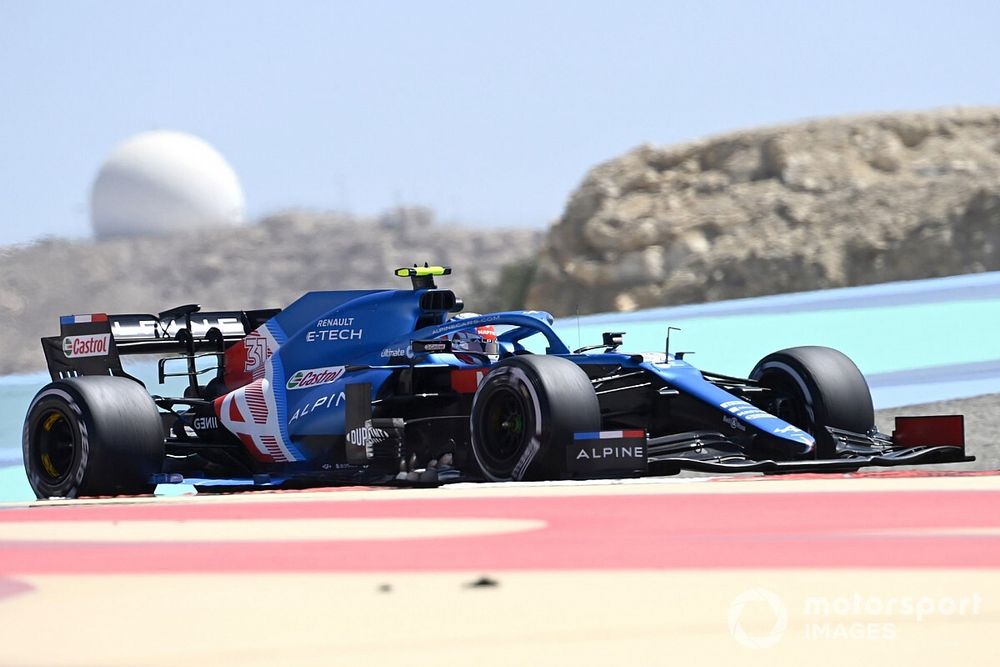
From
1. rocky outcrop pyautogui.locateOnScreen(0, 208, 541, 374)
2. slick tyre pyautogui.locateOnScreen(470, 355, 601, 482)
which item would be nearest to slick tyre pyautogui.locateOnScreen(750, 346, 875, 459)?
slick tyre pyautogui.locateOnScreen(470, 355, 601, 482)

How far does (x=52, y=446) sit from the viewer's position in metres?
11.6

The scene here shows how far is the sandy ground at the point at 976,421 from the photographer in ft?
44.4


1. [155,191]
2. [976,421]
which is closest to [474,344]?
[976,421]

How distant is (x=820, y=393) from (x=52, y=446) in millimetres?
5338

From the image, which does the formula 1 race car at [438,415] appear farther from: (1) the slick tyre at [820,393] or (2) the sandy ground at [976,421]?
(2) the sandy ground at [976,421]

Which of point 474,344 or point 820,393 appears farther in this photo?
point 474,344

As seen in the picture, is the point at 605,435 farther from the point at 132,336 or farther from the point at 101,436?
the point at 132,336

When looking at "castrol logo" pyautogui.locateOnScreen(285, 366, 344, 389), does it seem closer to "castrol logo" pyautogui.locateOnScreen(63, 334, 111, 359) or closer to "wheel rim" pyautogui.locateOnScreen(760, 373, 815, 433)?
"castrol logo" pyautogui.locateOnScreen(63, 334, 111, 359)

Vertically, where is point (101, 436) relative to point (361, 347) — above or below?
below

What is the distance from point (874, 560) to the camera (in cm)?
548

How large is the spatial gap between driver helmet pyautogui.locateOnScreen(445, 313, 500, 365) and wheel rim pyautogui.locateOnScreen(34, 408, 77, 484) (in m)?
2.74

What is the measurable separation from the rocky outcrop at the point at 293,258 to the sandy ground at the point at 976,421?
36138 mm

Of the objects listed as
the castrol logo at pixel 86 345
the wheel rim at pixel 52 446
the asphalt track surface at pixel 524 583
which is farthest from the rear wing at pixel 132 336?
the asphalt track surface at pixel 524 583

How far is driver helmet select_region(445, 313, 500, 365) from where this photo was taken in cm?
1117
